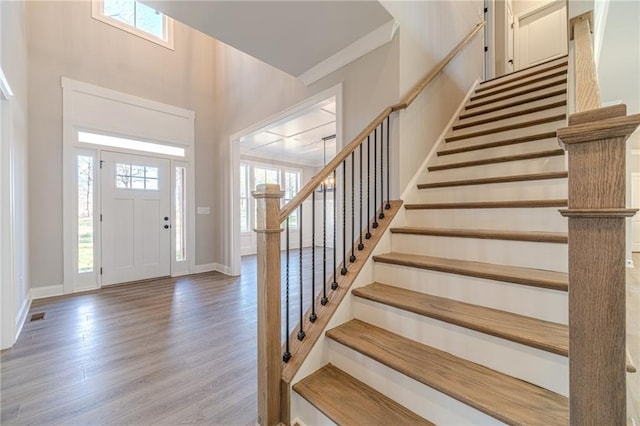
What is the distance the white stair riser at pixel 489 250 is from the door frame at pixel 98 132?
4135 mm

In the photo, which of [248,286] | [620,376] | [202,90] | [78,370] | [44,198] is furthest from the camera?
[202,90]

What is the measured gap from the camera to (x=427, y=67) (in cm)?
282

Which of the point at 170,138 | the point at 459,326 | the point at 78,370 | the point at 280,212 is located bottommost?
the point at 78,370

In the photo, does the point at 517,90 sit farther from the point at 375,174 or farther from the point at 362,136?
the point at 362,136

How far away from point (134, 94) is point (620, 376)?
560 cm

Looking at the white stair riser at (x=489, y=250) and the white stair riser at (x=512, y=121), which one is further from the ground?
the white stair riser at (x=512, y=121)

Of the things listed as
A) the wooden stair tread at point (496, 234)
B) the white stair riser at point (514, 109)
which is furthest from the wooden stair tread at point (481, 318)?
the white stair riser at point (514, 109)

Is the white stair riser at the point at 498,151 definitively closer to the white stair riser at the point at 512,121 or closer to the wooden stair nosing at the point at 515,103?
the white stair riser at the point at 512,121

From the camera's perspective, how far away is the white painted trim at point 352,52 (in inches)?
93.3

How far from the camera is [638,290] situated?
279 cm

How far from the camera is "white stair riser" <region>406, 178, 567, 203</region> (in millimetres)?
1940

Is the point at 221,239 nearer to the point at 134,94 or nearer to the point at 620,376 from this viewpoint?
the point at 134,94

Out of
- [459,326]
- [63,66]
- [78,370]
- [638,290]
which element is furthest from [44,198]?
[638,290]

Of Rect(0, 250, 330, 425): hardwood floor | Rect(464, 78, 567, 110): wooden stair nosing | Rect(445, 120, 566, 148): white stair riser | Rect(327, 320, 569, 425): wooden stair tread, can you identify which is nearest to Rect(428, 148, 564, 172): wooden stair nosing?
Rect(445, 120, 566, 148): white stair riser
